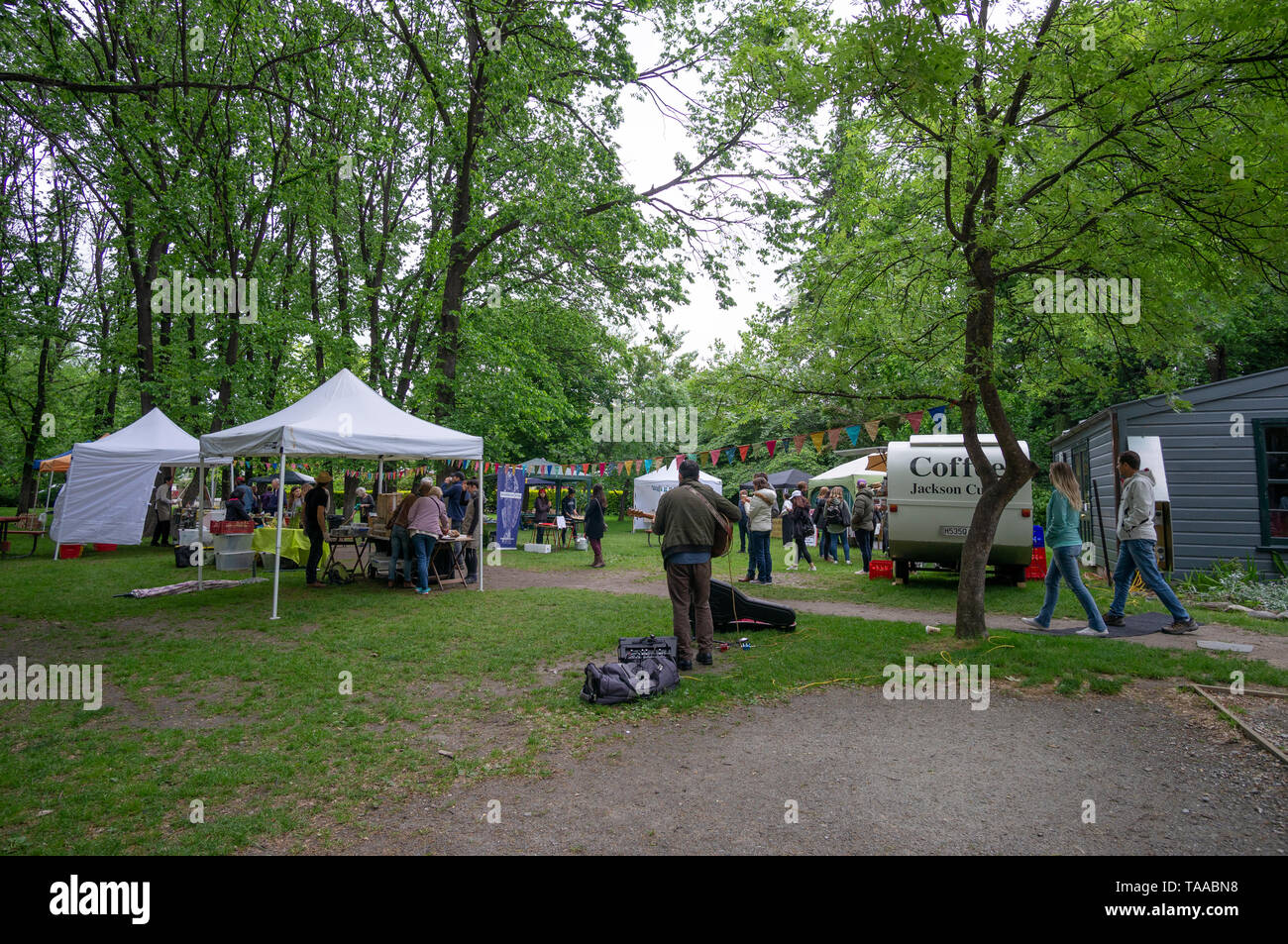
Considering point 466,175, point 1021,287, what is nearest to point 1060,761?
point 1021,287

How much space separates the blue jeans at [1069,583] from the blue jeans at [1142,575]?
0.46 meters

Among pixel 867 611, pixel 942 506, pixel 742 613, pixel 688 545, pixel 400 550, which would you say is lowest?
pixel 867 611

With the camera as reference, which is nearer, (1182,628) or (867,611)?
(1182,628)

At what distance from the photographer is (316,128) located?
1412 cm

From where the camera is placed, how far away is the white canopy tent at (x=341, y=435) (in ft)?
32.2

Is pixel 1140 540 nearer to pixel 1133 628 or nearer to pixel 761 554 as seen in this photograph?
pixel 1133 628

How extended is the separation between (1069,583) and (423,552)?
9.32 metres

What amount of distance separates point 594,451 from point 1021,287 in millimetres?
30302

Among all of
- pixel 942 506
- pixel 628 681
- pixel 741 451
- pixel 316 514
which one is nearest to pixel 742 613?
pixel 628 681

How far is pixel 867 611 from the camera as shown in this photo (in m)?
9.73

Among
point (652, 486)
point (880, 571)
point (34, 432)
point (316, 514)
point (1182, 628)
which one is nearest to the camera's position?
point (1182, 628)

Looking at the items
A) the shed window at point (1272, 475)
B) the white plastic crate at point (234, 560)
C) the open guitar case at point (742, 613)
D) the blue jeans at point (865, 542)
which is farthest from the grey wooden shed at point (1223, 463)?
the white plastic crate at point (234, 560)

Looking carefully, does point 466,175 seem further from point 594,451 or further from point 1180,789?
point 594,451
